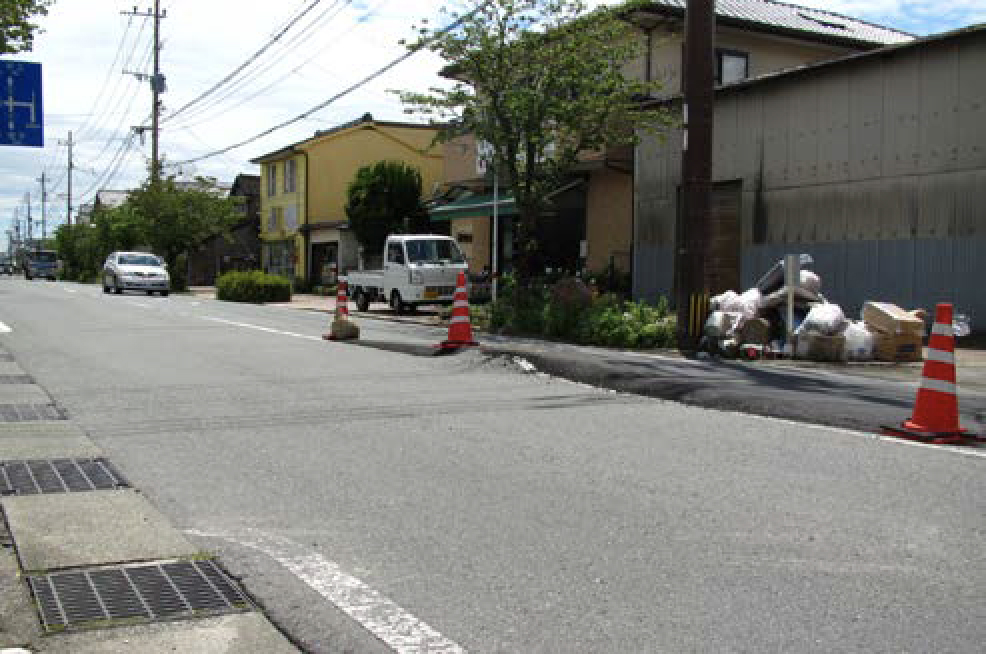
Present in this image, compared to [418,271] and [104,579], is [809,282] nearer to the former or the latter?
[104,579]

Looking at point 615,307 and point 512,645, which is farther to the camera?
point 615,307

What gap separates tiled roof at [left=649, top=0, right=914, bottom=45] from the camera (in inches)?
1037

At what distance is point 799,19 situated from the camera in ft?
96.1

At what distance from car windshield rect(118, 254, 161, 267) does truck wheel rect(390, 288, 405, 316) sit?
14.1 meters

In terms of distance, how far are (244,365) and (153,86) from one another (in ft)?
129

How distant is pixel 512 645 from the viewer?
3580mm

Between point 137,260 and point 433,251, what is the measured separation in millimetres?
15630

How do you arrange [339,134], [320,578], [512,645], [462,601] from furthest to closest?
[339,134]
[320,578]
[462,601]
[512,645]

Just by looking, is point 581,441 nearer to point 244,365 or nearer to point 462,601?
point 462,601

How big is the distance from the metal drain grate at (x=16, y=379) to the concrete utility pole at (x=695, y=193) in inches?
372

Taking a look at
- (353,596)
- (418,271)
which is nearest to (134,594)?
(353,596)

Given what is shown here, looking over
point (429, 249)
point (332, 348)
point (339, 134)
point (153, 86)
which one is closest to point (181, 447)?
point (332, 348)

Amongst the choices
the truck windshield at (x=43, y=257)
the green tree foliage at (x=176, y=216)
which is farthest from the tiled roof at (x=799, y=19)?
the truck windshield at (x=43, y=257)

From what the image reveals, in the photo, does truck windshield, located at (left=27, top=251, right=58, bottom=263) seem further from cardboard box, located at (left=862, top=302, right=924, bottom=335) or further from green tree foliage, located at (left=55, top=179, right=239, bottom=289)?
cardboard box, located at (left=862, top=302, right=924, bottom=335)
